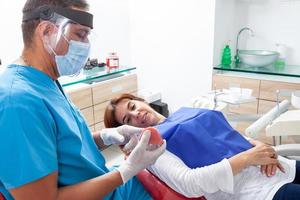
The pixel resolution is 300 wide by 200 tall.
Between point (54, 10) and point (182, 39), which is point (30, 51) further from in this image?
point (182, 39)

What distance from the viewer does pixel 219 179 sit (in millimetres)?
1129

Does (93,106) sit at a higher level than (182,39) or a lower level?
lower

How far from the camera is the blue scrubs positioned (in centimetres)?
78

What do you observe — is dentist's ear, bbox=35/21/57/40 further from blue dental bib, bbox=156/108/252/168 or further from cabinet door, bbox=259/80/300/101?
cabinet door, bbox=259/80/300/101

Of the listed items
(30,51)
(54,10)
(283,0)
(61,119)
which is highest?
(283,0)

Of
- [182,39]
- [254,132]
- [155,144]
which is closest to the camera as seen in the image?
[155,144]

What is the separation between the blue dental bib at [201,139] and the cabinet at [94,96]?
1515mm

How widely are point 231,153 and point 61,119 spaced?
2.63 ft

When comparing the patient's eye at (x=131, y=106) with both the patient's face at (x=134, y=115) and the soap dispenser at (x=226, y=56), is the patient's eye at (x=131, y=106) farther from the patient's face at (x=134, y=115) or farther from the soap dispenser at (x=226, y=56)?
→ the soap dispenser at (x=226, y=56)

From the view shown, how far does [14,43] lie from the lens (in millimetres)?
2605

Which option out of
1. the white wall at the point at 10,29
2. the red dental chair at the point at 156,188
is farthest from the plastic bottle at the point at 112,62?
the red dental chair at the point at 156,188

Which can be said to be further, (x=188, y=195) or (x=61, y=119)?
(x=188, y=195)

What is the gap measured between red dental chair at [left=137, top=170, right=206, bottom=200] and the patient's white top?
2cm

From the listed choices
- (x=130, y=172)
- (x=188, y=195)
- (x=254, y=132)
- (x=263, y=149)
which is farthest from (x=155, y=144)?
(x=254, y=132)
